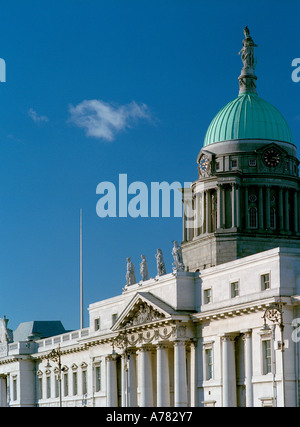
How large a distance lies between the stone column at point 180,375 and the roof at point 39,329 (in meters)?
52.3

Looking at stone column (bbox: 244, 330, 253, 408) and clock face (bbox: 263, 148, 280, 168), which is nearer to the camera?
stone column (bbox: 244, 330, 253, 408)

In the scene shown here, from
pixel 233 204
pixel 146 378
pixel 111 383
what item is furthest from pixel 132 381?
pixel 233 204

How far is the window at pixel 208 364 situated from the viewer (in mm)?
80375

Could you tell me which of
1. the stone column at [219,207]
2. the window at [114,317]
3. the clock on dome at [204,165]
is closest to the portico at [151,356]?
the window at [114,317]

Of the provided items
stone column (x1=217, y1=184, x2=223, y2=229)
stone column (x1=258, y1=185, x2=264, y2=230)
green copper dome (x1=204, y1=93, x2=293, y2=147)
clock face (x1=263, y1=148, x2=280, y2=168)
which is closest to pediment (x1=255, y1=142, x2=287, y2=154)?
clock face (x1=263, y1=148, x2=280, y2=168)

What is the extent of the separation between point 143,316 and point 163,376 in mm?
6165

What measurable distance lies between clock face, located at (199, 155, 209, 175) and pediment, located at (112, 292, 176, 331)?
16231 millimetres

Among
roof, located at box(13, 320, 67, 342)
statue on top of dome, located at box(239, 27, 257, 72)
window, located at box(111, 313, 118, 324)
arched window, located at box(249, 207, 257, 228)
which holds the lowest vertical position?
window, located at box(111, 313, 118, 324)

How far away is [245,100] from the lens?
324ft

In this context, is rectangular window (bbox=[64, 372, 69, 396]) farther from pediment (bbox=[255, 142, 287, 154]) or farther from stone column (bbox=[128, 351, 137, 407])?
pediment (bbox=[255, 142, 287, 154])

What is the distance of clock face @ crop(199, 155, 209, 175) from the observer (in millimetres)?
97812

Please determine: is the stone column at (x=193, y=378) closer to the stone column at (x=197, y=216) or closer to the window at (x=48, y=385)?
the stone column at (x=197, y=216)

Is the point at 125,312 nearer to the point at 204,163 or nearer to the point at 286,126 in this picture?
the point at 204,163

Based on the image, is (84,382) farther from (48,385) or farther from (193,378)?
(193,378)
